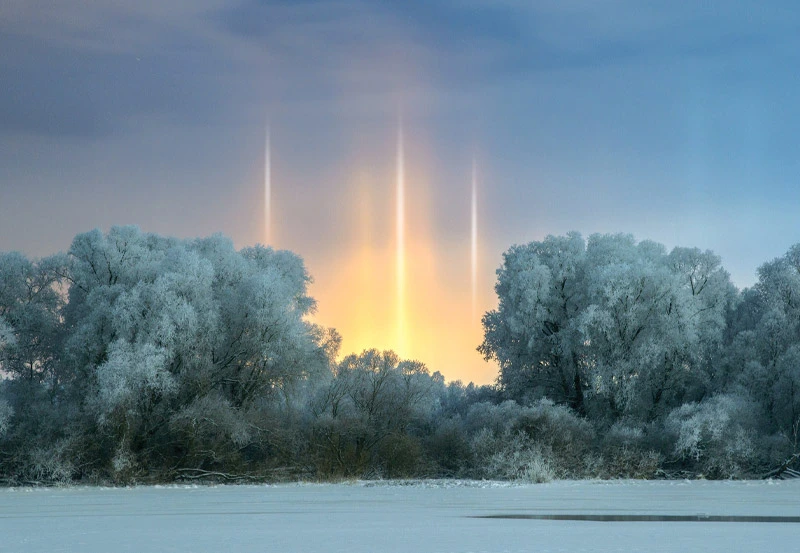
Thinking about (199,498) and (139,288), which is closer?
(199,498)

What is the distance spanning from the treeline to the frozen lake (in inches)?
247

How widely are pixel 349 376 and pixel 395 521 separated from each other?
94.2 feet

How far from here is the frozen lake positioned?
51.0 feet

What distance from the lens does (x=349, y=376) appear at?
49062 mm

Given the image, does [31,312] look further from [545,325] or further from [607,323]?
[607,323]

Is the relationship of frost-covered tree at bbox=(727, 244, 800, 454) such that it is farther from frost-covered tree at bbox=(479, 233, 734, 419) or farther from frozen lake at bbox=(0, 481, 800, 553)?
frozen lake at bbox=(0, 481, 800, 553)

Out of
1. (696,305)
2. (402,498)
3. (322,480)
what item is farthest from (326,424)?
(696,305)

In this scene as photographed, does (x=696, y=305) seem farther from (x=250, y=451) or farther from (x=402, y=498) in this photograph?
(x=402, y=498)

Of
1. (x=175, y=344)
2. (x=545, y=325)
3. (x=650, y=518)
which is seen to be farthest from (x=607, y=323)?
(x=650, y=518)

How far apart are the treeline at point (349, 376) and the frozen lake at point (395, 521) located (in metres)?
6.28

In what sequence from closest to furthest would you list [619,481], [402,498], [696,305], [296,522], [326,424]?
[296,522] < [402,498] < [619,481] < [326,424] < [696,305]

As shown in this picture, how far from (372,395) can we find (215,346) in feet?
26.0

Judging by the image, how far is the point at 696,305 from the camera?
52969 millimetres

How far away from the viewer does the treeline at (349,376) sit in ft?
139
